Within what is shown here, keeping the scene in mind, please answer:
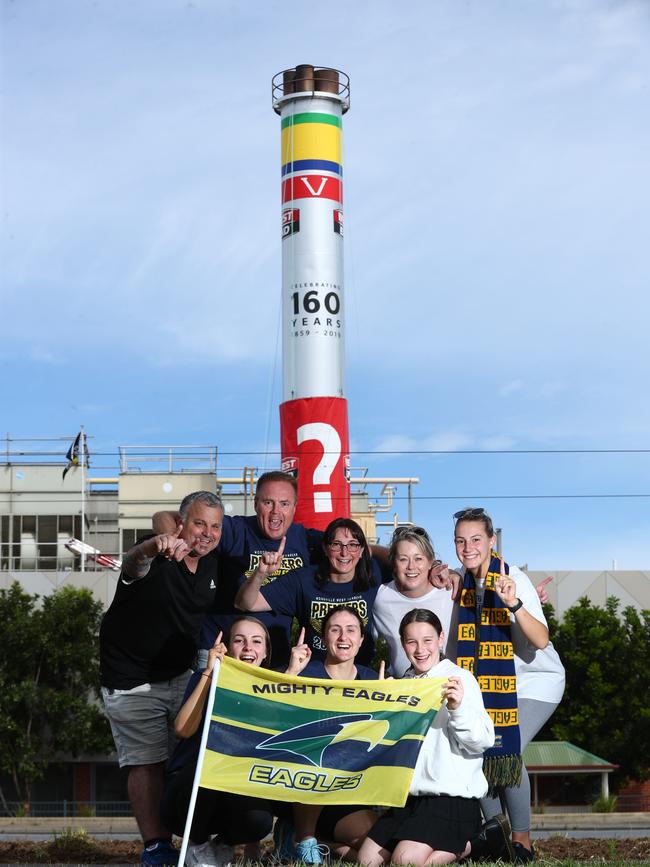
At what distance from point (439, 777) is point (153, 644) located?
2150 millimetres

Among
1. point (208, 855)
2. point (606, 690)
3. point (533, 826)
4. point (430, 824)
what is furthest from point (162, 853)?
point (606, 690)

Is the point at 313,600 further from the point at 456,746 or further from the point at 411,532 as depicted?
the point at 456,746

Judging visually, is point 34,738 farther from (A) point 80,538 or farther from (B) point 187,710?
(B) point 187,710

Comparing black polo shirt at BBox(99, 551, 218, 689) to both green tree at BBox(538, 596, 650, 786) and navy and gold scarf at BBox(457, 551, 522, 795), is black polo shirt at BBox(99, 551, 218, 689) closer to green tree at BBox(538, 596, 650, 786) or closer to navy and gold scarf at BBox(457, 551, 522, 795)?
navy and gold scarf at BBox(457, 551, 522, 795)

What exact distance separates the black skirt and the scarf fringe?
0.45 meters

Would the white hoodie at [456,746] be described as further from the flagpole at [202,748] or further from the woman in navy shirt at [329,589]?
the flagpole at [202,748]

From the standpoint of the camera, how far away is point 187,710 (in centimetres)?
766

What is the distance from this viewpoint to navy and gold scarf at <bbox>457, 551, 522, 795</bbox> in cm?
832

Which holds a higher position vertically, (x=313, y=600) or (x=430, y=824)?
(x=313, y=600)

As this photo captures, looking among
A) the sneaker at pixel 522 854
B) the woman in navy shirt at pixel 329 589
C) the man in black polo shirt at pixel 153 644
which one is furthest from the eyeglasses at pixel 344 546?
the sneaker at pixel 522 854

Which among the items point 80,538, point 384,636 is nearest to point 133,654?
point 384,636

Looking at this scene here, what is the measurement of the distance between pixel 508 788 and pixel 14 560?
41.4 m

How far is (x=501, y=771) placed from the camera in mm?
8289

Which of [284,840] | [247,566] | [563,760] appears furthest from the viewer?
[563,760]
